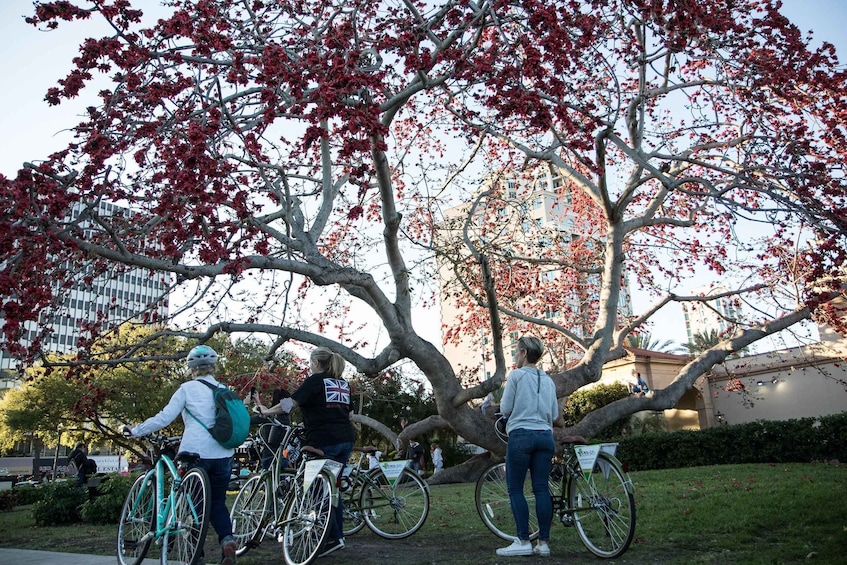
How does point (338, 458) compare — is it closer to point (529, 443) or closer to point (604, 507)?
point (529, 443)

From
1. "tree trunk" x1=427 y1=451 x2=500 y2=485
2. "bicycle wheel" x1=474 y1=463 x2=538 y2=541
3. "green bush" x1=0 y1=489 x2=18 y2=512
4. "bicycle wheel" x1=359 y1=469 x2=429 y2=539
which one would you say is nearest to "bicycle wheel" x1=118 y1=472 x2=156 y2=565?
"bicycle wheel" x1=359 y1=469 x2=429 y2=539

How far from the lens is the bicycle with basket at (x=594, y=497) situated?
4.80 m

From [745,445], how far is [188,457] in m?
13.3

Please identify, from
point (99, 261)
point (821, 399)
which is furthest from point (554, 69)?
point (821, 399)

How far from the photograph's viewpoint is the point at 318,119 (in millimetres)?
6711

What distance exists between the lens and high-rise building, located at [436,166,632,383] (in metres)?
13.7

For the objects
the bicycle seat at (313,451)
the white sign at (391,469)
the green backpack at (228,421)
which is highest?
the green backpack at (228,421)

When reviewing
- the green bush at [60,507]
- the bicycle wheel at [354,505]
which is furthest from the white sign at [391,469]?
the green bush at [60,507]

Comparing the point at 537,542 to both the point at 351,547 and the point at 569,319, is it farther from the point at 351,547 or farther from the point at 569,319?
the point at 569,319

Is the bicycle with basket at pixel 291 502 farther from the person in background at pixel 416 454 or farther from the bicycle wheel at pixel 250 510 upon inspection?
the person in background at pixel 416 454

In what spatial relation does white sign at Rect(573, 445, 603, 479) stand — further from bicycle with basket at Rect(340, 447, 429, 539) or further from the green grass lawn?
bicycle with basket at Rect(340, 447, 429, 539)

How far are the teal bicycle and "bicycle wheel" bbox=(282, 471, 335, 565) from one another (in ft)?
2.43

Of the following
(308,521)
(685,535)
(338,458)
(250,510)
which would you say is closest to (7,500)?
(250,510)

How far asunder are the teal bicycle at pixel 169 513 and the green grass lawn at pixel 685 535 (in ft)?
2.91
